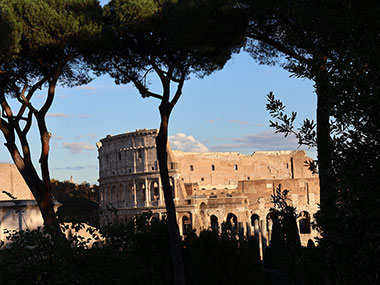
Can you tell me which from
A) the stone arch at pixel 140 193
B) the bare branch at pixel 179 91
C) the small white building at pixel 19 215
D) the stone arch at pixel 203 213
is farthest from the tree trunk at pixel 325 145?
the stone arch at pixel 140 193

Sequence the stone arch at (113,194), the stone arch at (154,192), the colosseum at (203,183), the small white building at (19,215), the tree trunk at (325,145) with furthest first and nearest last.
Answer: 1. the stone arch at (113,194)
2. the stone arch at (154,192)
3. the colosseum at (203,183)
4. the small white building at (19,215)
5. the tree trunk at (325,145)

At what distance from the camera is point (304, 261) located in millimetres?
3424

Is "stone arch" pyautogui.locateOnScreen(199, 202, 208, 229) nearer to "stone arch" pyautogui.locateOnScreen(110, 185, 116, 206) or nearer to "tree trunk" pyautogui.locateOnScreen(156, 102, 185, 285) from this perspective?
"stone arch" pyautogui.locateOnScreen(110, 185, 116, 206)

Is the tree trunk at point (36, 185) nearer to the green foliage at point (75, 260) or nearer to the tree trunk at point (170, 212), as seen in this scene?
the green foliage at point (75, 260)

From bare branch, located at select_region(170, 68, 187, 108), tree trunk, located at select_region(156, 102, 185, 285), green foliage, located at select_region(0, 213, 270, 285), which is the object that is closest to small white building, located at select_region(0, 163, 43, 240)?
tree trunk, located at select_region(156, 102, 185, 285)

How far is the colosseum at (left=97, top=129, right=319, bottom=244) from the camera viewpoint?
31125mm

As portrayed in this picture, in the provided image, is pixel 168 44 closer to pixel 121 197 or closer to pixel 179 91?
pixel 179 91

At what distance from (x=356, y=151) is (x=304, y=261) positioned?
1079 mm

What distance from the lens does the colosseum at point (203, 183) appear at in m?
31.1

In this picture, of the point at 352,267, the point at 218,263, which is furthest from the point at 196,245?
the point at 352,267

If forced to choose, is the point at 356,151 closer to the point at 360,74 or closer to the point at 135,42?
the point at 360,74

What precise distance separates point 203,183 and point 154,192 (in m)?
9.20

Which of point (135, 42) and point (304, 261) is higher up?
point (135, 42)

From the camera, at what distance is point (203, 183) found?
4541cm
